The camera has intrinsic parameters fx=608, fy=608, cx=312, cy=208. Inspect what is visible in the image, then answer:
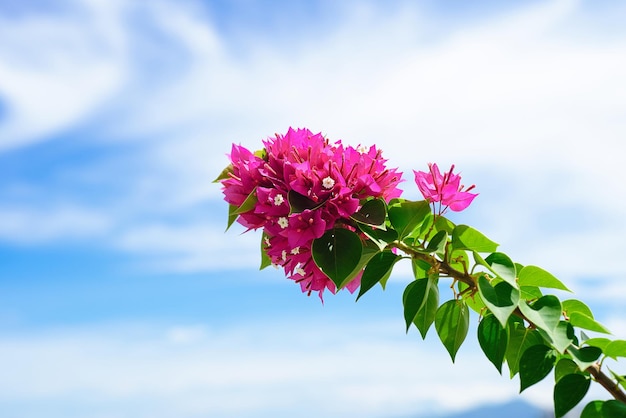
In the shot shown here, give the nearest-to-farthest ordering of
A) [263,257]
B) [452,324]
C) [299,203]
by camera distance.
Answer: [299,203] → [452,324] → [263,257]

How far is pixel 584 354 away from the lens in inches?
48.9

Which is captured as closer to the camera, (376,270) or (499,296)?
(499,296)

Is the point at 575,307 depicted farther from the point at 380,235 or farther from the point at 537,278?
the point at 380,235

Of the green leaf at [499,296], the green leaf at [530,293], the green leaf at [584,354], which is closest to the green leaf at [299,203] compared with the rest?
the green leaf at [499,296]

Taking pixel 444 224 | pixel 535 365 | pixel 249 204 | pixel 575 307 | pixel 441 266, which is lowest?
pixel 535 365

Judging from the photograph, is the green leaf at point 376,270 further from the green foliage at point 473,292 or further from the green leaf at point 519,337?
the green leaf at point 519,337

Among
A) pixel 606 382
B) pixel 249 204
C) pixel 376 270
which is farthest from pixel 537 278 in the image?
pixel 249 204

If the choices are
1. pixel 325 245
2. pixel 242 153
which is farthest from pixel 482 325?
pixel 242 153

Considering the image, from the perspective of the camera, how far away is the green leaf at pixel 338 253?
1.32 metres

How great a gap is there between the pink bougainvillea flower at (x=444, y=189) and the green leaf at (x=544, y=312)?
0.27 metres

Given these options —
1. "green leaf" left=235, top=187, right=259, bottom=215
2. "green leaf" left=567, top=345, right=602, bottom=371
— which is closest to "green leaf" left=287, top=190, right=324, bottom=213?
"green leaf" left=235, top=187, right=259, bottom=215

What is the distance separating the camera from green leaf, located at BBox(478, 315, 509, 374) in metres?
1.30

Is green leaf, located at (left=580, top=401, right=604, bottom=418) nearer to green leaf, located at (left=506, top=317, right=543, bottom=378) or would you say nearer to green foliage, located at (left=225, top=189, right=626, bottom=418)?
green foliage, located at (left=225, top=189, right=626, bottom=418)

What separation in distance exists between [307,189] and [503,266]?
17.9 inches
